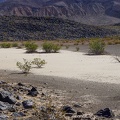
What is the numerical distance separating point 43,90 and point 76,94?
1655 millimetres

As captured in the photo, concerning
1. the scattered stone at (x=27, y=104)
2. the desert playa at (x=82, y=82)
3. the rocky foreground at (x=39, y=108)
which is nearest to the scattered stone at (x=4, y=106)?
the rocky foreground at (x=39, y=108)

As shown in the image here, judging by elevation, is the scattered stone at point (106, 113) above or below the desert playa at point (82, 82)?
below

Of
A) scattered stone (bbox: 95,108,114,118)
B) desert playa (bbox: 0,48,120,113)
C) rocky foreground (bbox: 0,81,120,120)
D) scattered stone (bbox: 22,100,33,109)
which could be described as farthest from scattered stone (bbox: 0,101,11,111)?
scattered stone (bbox: 95,108,114,118)

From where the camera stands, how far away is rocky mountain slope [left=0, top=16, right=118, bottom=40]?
92750mm

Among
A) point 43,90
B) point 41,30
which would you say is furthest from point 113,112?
point 41,30

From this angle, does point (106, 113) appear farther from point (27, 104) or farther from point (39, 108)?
point (27, 104)

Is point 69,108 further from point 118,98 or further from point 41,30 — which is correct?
point 41,30

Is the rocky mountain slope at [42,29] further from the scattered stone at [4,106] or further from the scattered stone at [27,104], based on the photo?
the scattered stone at [4,106]

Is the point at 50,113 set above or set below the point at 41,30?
below

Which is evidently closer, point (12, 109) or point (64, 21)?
point (12, 109)

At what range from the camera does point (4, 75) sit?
2239cm

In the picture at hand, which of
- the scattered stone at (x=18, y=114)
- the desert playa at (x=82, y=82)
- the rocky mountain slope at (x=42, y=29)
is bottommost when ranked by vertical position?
the scattered stone at (x=18, y=114)

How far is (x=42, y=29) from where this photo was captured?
325 ft

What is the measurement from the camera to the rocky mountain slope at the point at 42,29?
304 feet
